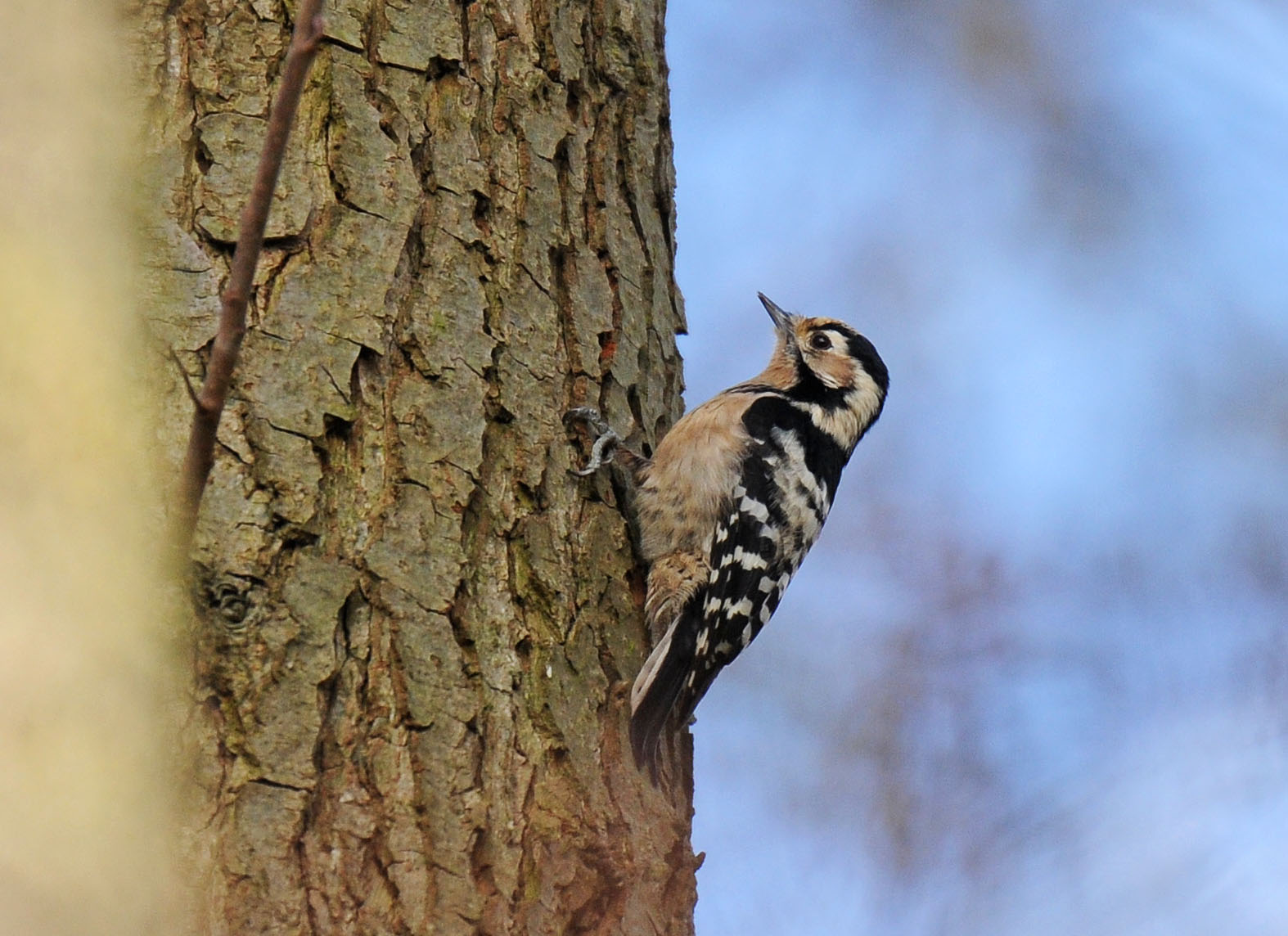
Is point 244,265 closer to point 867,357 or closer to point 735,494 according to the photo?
point 735,494

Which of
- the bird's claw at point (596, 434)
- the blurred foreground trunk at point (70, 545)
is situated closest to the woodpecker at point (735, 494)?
the bird's claw at point (596, 434)

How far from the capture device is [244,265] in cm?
162

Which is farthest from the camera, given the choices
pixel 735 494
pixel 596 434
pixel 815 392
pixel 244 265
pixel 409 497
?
pixel 815 392

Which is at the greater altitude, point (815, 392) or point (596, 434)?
point (815, 392)

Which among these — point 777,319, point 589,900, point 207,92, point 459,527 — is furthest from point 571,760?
point 777,319

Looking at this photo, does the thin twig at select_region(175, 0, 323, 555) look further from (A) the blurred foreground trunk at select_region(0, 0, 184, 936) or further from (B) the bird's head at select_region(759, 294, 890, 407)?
(B) the bird's head at select_region(759, 294, 890, 407)

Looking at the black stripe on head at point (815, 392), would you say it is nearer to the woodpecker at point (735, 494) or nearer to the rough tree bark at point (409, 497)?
the woodpecker at point (735, 494)

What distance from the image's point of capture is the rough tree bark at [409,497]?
212 cm

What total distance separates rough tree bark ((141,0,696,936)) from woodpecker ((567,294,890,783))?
0.18 metres

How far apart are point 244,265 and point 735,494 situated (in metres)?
2.60

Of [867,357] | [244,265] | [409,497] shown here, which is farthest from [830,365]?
[244,265]

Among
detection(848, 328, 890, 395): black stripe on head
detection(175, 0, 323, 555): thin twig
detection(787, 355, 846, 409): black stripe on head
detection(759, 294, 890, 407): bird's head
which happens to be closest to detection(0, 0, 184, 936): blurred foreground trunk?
detection(175, 0, 323, 555): thin twig

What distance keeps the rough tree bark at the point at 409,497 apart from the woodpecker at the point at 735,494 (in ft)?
0.58

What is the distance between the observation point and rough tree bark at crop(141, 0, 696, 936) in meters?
2.12
